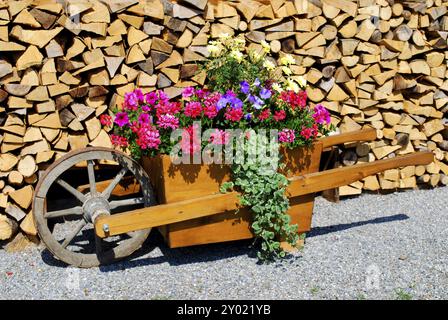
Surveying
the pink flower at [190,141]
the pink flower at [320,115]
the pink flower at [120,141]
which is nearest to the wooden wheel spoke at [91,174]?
the pink flower at [120,141]

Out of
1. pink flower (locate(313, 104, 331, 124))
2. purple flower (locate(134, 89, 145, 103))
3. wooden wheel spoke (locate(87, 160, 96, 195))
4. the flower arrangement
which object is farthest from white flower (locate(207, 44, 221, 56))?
wooden wheel spoke (locate(87, 160, 96, 195))

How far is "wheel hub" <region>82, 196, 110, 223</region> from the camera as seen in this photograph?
11.0ft

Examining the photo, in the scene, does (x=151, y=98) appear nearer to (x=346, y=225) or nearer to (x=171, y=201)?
(x=171, y=201)

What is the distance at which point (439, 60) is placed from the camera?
464 cm

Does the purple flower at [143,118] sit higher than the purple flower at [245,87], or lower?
lower

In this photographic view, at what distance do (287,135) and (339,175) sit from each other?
Result: 0.45m

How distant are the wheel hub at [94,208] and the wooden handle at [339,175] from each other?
111 centimetres

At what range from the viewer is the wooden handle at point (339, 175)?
3484 mm

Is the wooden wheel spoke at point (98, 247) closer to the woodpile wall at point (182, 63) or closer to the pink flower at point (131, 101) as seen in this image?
the woodpile wall at point (182, 63)

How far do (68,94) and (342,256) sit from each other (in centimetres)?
202

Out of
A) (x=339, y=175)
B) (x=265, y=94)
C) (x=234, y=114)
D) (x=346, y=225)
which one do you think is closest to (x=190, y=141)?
(x=234, y=114)

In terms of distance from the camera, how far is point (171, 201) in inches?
130
